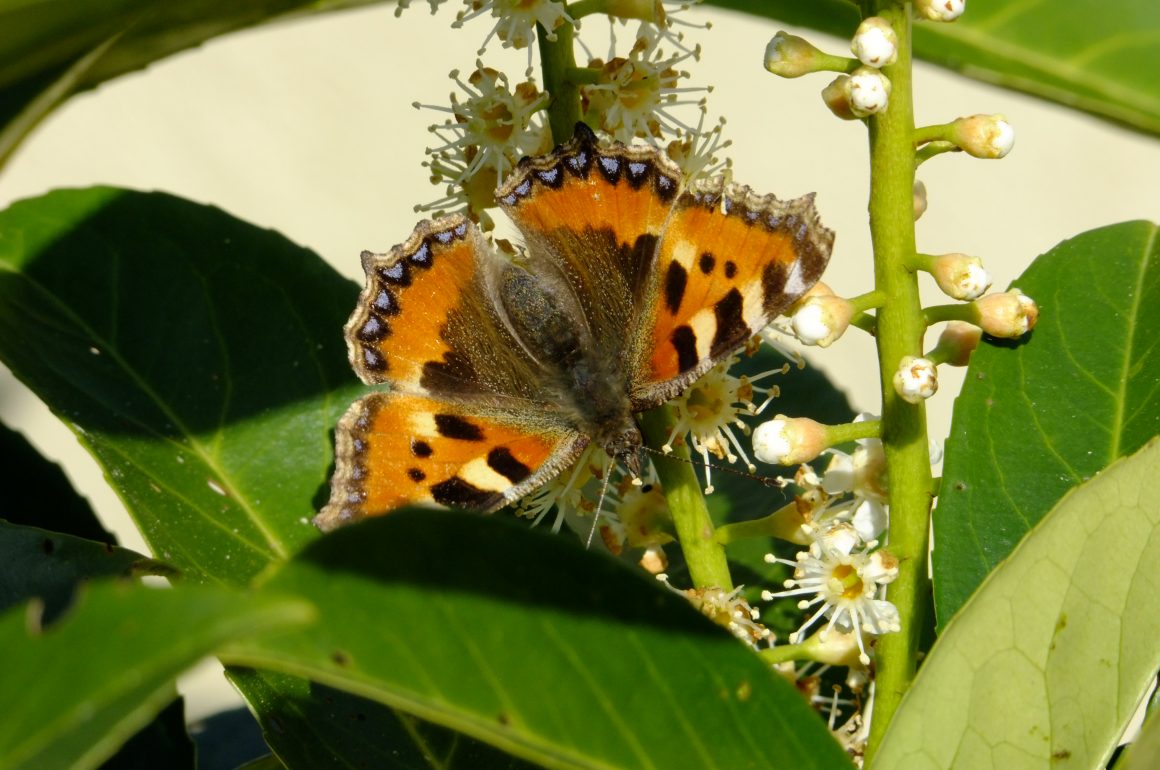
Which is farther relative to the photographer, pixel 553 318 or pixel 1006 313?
pixel 553 318

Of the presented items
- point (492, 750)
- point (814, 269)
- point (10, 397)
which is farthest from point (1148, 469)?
point (10, 397)

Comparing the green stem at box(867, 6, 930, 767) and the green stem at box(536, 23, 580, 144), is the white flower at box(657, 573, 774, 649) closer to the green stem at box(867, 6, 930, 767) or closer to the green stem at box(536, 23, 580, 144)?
the green stem at box(867, 6, 930, 767)

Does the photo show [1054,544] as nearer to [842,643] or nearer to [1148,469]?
[1148,469]

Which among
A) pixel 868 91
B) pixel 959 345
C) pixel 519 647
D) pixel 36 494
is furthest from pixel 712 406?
pixel 36 494

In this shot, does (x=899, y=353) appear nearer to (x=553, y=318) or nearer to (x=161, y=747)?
(x=553, y=318)

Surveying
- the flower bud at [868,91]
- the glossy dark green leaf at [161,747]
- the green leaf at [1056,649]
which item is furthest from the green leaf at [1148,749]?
the glossy dark green leaf at [161,747]

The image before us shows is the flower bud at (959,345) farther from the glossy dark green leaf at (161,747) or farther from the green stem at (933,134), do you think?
the glossy dark green leaf at (161,747)

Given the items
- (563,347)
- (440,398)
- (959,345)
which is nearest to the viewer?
(959,345)

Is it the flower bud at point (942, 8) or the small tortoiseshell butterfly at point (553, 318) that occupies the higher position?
the flower bud at point (942, 8)
